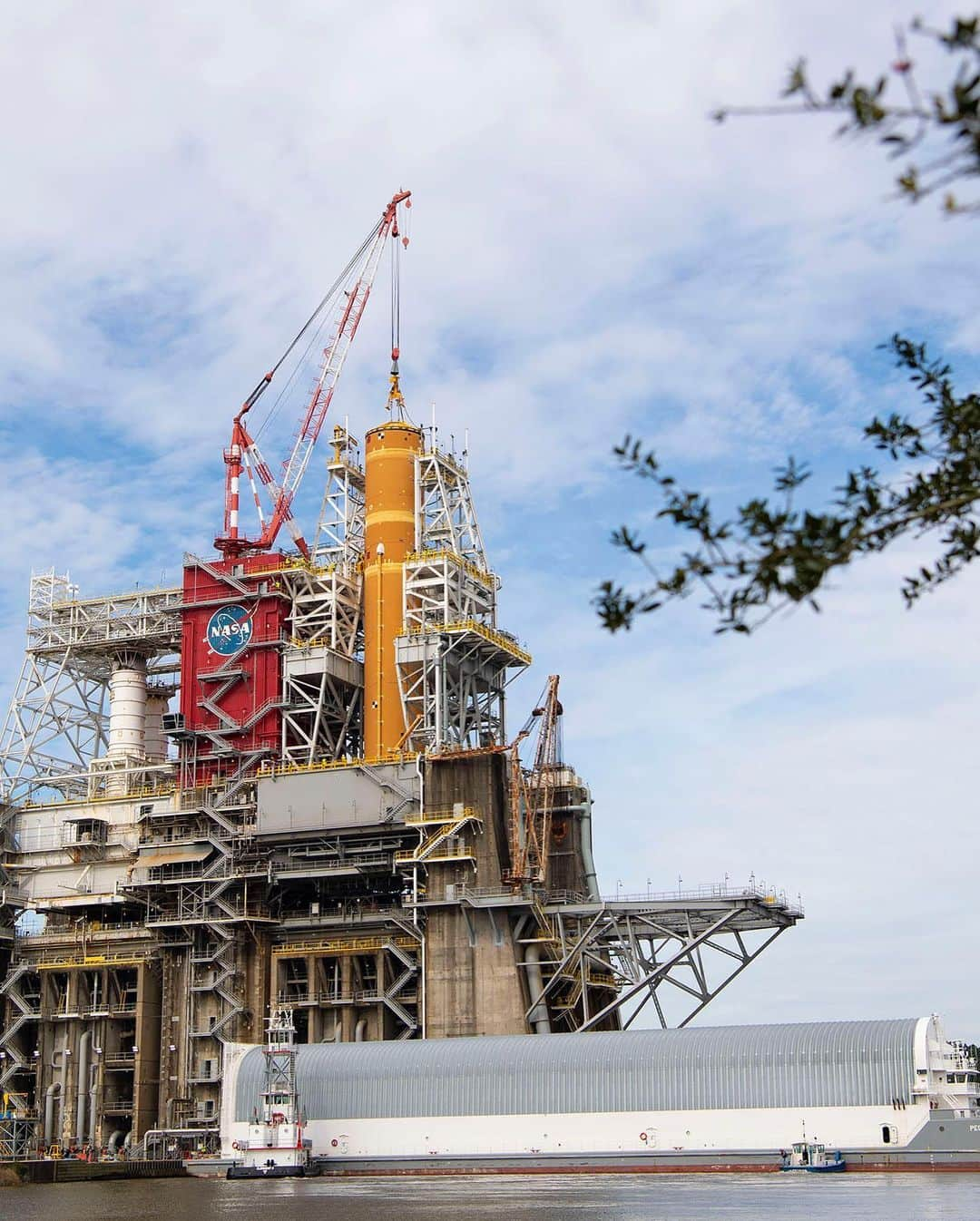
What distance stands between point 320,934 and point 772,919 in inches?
1323

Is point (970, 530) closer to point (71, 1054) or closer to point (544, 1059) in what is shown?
point (544, 1059)

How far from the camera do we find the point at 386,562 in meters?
124

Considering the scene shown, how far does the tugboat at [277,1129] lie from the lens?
96.8 m

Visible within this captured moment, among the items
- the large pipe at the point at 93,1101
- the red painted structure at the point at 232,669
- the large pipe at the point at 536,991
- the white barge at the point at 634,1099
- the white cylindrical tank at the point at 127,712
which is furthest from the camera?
the white cylindrical tank at the point at 127,712

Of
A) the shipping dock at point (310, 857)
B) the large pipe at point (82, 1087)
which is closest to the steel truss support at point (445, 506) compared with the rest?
the shipping dock at point (310, 857)

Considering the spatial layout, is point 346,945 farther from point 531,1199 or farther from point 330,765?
point 531,1199

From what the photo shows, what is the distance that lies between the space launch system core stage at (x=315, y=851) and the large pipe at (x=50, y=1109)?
16cm

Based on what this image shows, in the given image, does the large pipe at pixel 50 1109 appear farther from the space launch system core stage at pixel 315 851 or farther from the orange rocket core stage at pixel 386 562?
the orange rocket core stage at pixel 386 562

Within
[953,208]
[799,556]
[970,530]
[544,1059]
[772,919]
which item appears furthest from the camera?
[772,919]

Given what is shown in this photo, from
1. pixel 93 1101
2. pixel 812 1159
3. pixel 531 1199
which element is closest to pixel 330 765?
pixel 93 1101

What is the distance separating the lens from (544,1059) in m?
96.1

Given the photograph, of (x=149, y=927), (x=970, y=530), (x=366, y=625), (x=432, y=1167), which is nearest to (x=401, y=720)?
(x=366, y=625)

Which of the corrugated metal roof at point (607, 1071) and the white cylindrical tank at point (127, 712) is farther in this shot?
the white cylindrical tank at point (127, 712)

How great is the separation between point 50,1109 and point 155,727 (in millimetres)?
33689
